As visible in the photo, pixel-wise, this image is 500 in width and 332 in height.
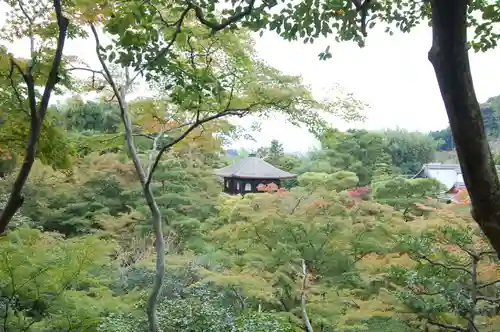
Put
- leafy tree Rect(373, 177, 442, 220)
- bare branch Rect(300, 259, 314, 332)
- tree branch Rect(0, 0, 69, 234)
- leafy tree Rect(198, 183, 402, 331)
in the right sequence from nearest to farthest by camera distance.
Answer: tree branch Rect(0, 0, 69, 234)
bare branch Rect(300, 259, 314, 332)
leafy tree Rect(198, 183, 402, 331)
leafy tree Rect(373, 177, 442, 220)

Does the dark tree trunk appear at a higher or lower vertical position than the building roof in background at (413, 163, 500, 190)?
higher

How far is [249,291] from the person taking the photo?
3889 millimetres

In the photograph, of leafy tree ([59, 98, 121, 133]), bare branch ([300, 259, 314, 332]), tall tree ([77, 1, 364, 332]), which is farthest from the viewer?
leafy tree ([59, 98, 121, 133])

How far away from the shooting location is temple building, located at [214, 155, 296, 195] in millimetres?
11984

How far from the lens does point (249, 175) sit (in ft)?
39.0

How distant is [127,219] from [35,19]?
4810mm

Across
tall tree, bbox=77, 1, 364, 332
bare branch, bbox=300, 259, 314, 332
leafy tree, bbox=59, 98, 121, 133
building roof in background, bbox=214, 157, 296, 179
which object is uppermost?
leafy tree, bbox=59, 98, 121, 133

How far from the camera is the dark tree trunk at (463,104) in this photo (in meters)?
0.80

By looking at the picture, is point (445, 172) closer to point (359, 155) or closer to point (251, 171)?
point (359, 155)

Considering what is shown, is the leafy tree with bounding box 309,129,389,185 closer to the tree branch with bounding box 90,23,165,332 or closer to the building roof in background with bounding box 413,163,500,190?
the building roof in background with bounding box 413,163,500,190

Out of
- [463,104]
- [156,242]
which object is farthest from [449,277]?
[463,104]

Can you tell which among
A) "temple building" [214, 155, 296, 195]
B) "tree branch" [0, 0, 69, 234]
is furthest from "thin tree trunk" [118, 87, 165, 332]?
"temple building" [214, 155, 296, 195]

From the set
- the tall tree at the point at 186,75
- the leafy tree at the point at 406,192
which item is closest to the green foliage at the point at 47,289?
the tall tree at the point at 186,75

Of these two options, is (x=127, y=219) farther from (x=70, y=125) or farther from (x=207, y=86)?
(x=207, y=86)
